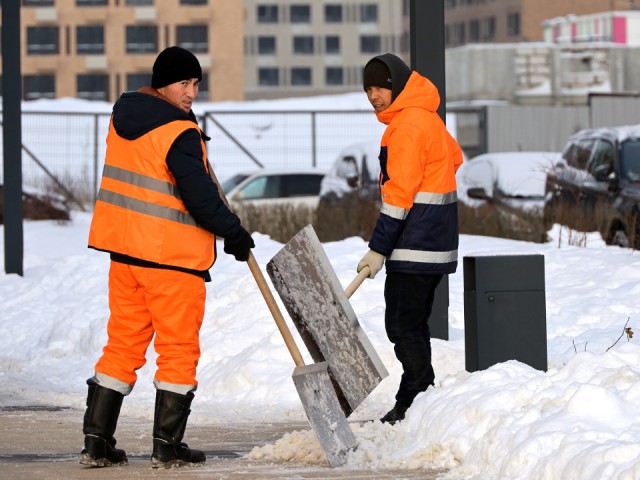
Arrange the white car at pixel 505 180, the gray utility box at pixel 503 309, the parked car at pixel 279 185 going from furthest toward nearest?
1. the parked car at pixel 279 185
2. the white car at pixel 505 180
3. the gray utility box at pixel 503 309

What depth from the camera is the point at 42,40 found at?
248ft

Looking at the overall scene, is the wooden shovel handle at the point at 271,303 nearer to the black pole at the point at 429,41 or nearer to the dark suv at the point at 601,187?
the black pole at the point at 429,41

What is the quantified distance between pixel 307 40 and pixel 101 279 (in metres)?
90.2

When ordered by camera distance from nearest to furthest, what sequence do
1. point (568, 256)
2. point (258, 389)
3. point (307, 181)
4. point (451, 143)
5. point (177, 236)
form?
point (177, 236), point (451, 143), point (258, 389), point (568, 256), point (307, 181)

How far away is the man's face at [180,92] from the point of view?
6012mm

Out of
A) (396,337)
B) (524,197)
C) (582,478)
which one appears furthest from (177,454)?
(524,197)

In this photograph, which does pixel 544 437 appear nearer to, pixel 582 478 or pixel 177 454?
pixel 582 478

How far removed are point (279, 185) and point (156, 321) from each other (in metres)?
16.4

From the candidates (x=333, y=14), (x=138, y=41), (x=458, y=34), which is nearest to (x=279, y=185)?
(x=138, y=41)

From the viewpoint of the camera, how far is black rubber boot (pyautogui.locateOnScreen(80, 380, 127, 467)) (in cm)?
590

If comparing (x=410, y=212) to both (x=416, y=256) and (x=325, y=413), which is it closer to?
(x=416, y=256)

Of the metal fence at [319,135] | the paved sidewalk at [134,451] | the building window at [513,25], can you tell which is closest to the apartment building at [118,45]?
the building window at [513,25]

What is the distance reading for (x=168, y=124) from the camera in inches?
231

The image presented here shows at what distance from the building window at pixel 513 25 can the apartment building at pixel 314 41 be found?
7.91 m
